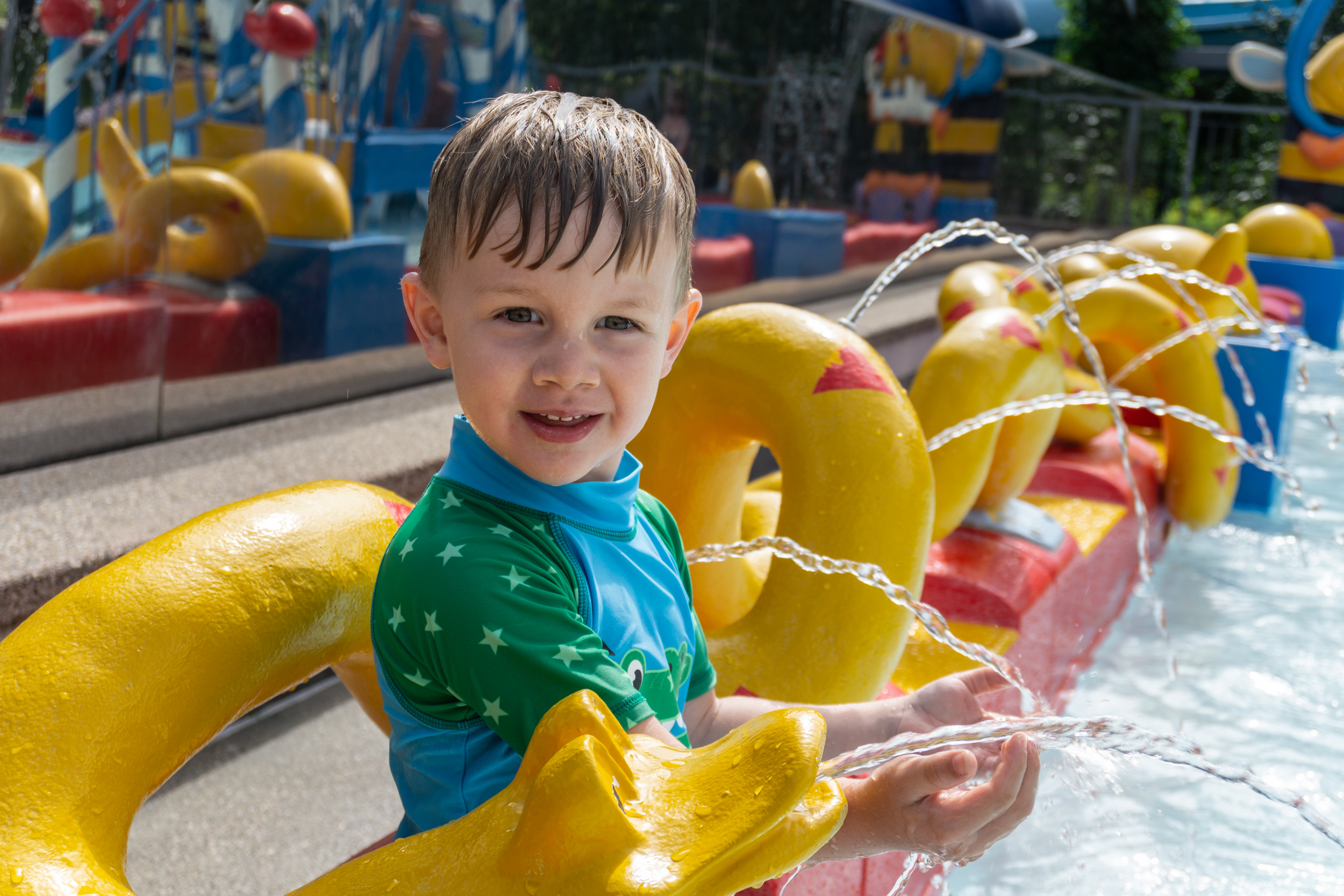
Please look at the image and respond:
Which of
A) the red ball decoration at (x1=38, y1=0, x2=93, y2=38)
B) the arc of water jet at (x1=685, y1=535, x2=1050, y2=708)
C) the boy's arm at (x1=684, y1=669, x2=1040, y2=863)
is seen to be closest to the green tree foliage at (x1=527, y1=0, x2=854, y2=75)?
the red ball decoration at (x1=38, y1=0, x2=93, y2=38)

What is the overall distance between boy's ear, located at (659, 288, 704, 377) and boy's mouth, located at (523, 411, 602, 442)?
129mm

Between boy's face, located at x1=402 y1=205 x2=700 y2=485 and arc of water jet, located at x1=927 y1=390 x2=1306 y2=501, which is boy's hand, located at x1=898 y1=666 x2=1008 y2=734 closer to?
boy's face, located at x1=402 y1=205 x2=700 y2=485

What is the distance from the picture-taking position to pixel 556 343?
1.04 m

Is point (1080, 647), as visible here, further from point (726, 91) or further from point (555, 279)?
point (726, 91)

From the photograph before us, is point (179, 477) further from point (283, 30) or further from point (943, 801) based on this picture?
point (943, 801)

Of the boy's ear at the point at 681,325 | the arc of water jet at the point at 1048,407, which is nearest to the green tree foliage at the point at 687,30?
the arc of water jet at the point at 1048,407

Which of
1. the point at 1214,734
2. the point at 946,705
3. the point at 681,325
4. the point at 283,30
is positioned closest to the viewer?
the point at 681,325

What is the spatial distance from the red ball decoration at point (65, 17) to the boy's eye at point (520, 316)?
1920mm

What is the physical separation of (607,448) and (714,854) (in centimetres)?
41

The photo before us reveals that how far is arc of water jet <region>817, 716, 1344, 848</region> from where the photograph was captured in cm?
121

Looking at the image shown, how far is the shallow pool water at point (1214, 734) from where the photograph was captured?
2.21m

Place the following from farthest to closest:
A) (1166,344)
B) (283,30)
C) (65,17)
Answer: (1166,344) < (283,30) < (65,17)

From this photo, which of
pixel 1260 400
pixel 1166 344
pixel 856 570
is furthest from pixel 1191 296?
pixel 856 570

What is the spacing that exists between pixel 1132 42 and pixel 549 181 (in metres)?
19.1
